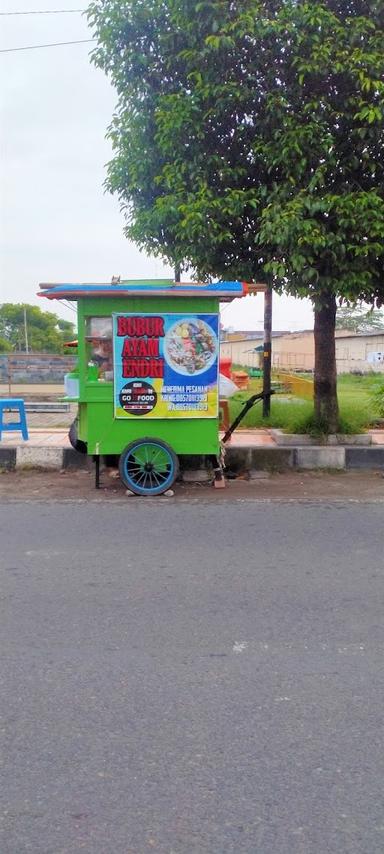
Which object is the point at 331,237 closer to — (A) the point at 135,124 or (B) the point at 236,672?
(A) the point at 135,124

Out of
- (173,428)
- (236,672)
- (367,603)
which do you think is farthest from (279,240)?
(236,672)

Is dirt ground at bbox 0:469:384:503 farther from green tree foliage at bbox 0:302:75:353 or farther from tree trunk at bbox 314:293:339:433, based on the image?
green tree foliage at bbox 0:302:75:353

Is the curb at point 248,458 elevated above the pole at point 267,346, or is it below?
below

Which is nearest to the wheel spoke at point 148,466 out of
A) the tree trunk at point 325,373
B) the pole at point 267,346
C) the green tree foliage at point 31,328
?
the tree trunk at point 325,373

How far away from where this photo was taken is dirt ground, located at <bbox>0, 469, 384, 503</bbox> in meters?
7.39

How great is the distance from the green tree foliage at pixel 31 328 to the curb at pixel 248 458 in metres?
57.1

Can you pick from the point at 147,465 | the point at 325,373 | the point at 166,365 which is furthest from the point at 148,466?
the point at 325,373

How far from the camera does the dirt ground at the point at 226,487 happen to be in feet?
24.2

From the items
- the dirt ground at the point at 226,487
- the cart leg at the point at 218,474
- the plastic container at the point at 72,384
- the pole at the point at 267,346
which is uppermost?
the pole at the point at 267,346

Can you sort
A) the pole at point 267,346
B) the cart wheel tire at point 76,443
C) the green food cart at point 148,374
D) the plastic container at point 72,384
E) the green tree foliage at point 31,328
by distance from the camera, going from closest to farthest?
1. the green food cart at point 148,374
2. the plastic container at point 72,384
3. the cart wheel tire at point 76,443
4. the pole at point 267,346
5. the green tree foliage at point 31,328

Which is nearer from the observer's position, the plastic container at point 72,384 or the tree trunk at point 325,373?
the plastic container at point 72,384

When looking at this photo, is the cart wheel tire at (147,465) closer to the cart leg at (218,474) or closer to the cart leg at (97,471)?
the cart leg at (97,471)

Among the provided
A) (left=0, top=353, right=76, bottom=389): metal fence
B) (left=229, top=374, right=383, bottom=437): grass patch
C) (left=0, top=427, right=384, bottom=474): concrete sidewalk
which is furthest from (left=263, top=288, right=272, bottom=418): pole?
(left=0, top=353, right=76, bottom=389): metal fence

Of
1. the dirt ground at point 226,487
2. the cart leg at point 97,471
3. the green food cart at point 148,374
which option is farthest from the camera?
the cart leg at point 97,471
